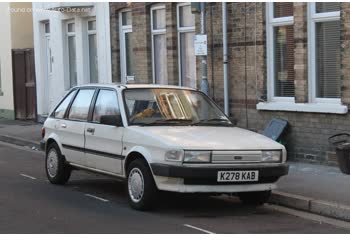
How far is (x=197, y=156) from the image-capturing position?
795cm

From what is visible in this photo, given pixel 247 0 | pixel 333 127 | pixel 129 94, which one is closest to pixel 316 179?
pixel 333 127

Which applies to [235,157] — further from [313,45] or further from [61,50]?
[61,50]

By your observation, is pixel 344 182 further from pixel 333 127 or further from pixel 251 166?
pixel 251 166

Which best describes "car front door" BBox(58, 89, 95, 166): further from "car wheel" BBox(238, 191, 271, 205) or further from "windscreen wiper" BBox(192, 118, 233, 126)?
"car wheel" BBox(238, 191, 271, 205)

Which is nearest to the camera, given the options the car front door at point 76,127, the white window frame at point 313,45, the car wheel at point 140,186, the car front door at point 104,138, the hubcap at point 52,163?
the car wheel at point 140,186

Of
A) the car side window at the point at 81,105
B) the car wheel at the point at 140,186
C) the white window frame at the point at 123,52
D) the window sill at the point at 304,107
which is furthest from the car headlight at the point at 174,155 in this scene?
the white window frame at the point at 123,52

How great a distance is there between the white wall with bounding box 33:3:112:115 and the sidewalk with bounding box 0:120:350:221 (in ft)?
25.6

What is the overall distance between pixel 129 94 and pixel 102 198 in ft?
5.04

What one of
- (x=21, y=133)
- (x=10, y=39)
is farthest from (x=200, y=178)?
(x=10, y=39)

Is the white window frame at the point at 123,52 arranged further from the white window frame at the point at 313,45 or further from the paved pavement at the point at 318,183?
the paved pavement at the point at 318,183

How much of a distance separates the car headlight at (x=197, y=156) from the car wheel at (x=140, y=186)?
0.58 metres

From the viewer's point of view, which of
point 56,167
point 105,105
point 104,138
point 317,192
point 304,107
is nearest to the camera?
point 104,138

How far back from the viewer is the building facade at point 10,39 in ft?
74.6

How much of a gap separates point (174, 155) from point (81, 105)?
8.72ft
